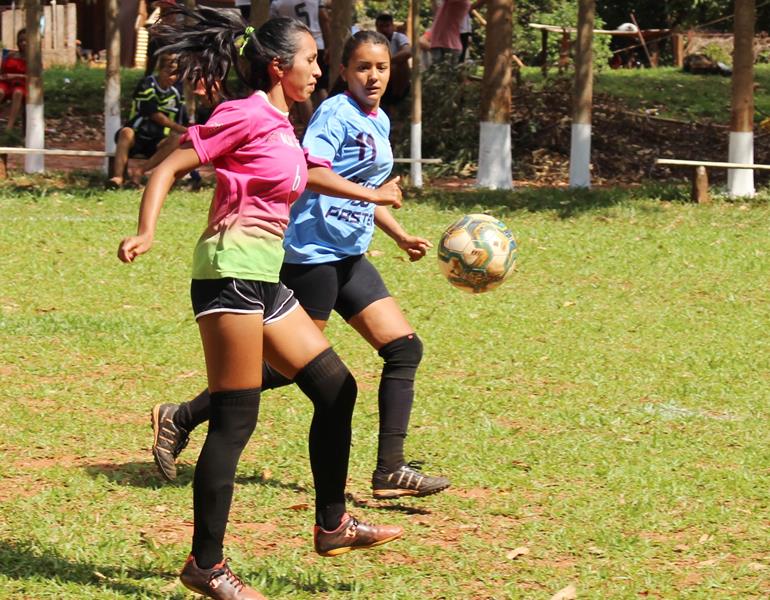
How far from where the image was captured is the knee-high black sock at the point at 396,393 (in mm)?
6148

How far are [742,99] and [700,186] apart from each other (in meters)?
1.24

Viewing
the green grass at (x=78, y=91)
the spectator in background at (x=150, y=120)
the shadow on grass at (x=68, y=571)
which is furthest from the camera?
the green grass at (x=78, y=91)

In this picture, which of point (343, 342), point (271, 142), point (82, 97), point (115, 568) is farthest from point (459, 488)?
point (82, 97)

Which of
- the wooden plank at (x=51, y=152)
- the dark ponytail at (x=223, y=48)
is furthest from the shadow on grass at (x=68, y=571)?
the wooden plank at (x=51, y=152)

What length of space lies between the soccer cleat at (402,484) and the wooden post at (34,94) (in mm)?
11580

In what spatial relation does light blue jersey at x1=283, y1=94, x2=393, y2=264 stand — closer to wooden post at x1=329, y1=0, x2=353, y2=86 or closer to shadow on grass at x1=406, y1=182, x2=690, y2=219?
shadow on grass at x1=406, y1=182, x2=690, y2=219

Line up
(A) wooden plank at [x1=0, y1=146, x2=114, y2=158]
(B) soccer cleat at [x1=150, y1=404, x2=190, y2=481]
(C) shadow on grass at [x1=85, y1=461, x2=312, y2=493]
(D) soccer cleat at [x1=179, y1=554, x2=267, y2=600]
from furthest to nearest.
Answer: (A) wooden plank at [x1=0, y1=146, x2=114, y2=158] → (C) shadow on grass at [x1=85, y1=461, x2=312, y2=493] → (B) soccer cleat at [x1=150, y1=404, x2=190, y2=481] → (D) soccer cleat at [x1=179, y1=554, x2=267, y2=600]

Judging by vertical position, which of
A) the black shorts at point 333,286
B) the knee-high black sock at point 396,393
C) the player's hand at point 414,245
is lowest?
the knee-high black sock at point 396,393

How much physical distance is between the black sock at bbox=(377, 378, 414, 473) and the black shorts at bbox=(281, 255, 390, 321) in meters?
0.38

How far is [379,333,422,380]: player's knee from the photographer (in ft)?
20.2

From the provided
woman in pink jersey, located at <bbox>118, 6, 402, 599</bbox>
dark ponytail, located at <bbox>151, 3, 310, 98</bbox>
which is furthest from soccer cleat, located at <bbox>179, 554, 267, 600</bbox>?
dark ponytail, located at <bbox>151, 3, 310, 98</bbox>

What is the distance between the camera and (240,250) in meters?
4.72

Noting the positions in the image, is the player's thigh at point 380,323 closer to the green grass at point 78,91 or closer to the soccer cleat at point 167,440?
the soccer cleat at point 167,440

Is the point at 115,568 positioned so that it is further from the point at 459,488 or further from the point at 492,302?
the point at 492,302
